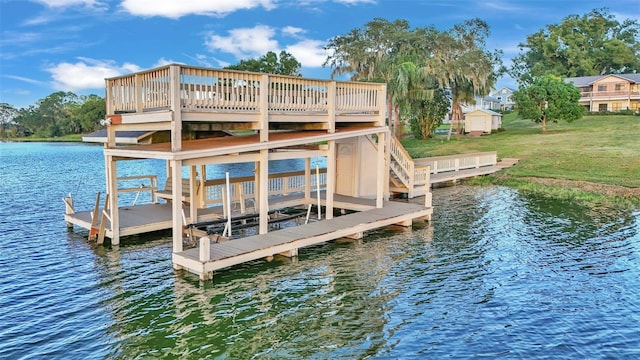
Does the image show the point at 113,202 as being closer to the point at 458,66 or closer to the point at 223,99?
the point at 223,99

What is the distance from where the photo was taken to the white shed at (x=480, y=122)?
49719 millimetres

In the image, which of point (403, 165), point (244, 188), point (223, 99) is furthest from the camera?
point (403, 165)

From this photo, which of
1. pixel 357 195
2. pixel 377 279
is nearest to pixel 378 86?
pixel 357 195

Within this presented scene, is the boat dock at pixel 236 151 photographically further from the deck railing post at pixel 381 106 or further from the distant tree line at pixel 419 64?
the distant tree line at pixel 419 64

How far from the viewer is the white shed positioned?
163 feet

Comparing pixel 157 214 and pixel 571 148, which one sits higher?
pixel 571 148

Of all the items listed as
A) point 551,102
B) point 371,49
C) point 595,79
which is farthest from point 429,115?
point 595,79

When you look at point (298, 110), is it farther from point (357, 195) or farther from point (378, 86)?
point (357, 195)

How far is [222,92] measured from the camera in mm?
11148

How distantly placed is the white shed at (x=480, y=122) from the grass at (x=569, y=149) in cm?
173

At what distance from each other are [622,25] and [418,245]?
84976 mm

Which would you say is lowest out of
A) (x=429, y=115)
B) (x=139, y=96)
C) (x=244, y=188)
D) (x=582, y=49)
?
(x=244, y=188)

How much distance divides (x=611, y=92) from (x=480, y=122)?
21578mm

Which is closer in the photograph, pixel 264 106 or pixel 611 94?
pixel 264 106
